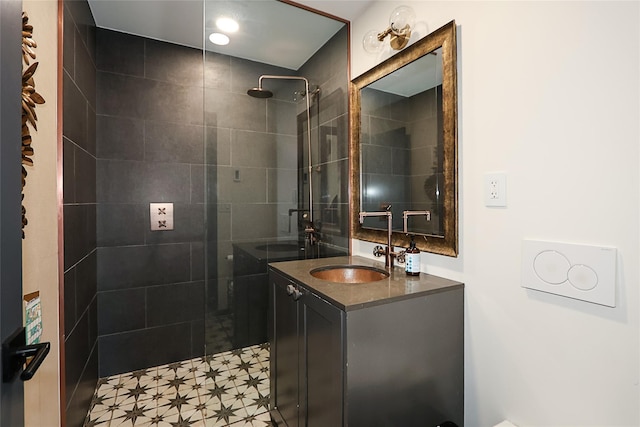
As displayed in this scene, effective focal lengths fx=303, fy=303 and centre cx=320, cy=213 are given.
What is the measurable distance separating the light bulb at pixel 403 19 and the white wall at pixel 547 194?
0.18 metres

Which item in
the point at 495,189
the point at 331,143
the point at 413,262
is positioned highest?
the point at 331,143

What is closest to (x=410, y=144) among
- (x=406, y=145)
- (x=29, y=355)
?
(x=406, y=145)

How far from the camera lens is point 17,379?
26.6 inches

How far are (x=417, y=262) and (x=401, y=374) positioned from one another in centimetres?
51

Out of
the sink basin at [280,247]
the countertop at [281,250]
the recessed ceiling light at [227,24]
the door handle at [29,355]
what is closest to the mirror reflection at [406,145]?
the countertop at [281,250]

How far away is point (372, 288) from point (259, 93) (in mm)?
1408

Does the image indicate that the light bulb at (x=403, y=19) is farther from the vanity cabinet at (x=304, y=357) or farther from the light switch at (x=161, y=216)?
the light switch at (x=161, y=216)

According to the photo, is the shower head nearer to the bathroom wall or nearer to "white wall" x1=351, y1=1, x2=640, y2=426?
the bathroom wall

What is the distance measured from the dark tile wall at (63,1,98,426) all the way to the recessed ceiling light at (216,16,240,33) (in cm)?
74

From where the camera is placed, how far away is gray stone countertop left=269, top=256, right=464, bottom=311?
3.57 ft

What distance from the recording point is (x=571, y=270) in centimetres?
96

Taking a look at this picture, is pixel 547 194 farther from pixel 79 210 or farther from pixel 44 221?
pixel 79 210

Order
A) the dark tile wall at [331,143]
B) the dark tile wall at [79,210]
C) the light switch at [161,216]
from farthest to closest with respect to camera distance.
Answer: the light switch at [161,216], the dark tile wall at [331,143], the dark tile wall at [79,210]

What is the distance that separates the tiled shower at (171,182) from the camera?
1832 mm
